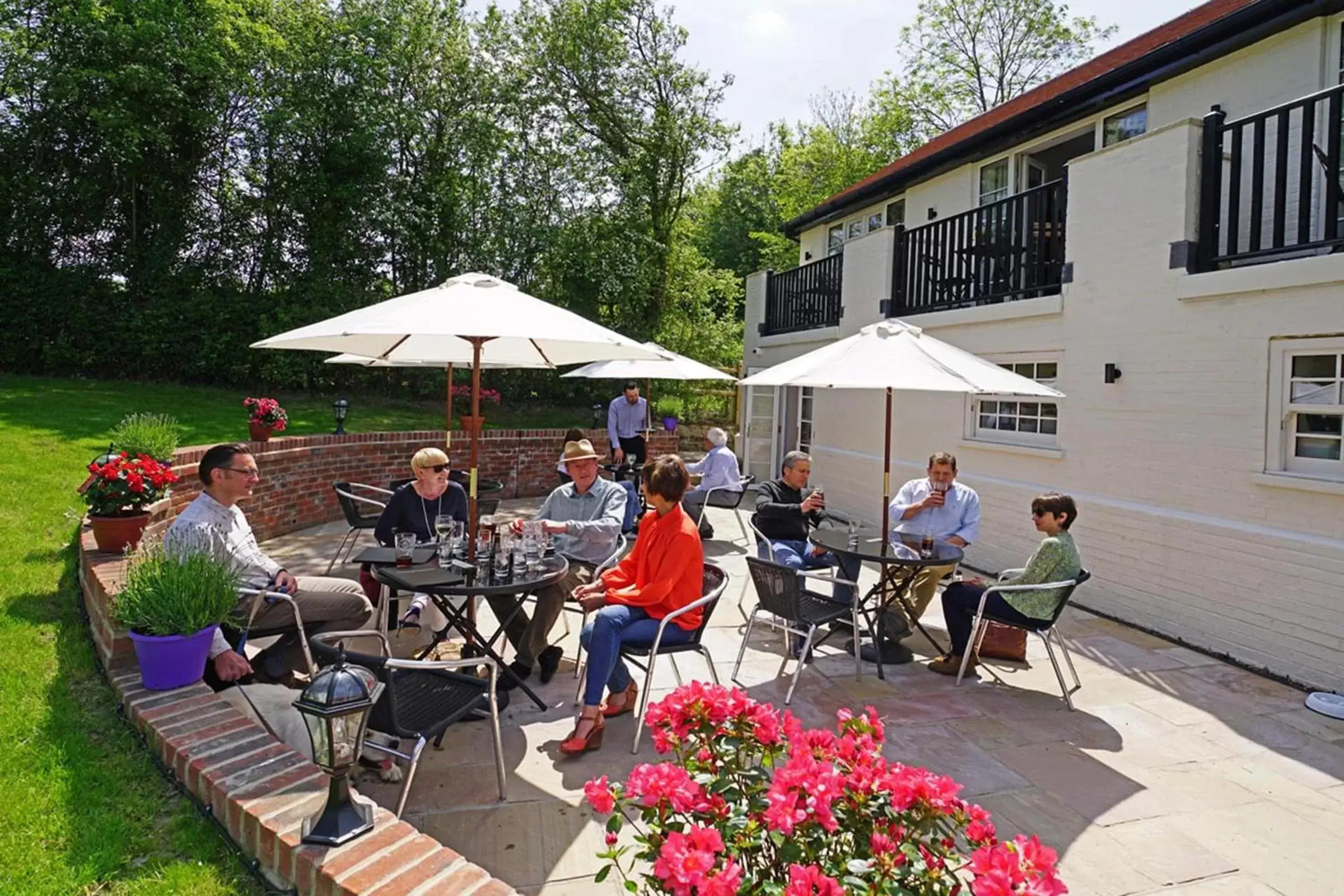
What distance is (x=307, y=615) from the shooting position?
410 centimetres

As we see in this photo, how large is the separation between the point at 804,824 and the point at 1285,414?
5.43 m

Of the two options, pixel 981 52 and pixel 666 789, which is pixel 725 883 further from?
pixel 981 52

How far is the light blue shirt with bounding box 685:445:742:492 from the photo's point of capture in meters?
8.41

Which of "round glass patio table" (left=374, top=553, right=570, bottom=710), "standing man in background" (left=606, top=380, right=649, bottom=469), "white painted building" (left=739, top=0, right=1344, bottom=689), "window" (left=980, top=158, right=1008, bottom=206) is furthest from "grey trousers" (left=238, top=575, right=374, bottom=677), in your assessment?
"window" (left=980, top=158, right=1008, bottom=206)

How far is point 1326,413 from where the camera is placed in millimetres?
4992

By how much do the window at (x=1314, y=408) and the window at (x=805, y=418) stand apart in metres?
7.56

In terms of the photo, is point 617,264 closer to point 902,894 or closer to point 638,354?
point 638,354

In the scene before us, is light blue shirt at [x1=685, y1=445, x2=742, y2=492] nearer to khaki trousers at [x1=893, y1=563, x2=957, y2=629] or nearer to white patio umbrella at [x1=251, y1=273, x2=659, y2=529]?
khaki trousers at [x1=893, y1=563, x2=957, y2=629]

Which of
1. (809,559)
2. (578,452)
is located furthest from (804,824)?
(809,559)

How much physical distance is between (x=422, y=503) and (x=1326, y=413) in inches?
236

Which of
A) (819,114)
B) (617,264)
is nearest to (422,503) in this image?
(617,264)

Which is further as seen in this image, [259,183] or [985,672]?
[259,183]

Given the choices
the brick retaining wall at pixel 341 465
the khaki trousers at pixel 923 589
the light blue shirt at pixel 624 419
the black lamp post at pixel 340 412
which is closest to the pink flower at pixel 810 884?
the khaki trousers at pixel 923 589

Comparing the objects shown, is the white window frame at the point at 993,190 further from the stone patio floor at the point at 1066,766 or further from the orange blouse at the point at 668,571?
the orange blouse at the point at 668,571
